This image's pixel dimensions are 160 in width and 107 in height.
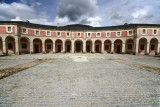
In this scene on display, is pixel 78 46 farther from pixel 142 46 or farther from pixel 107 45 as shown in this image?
pixel 142 46

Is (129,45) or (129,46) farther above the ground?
(129,45)

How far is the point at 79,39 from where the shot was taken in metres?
24.8

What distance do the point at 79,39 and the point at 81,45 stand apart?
2.96m

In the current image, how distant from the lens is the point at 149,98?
96.3 inches

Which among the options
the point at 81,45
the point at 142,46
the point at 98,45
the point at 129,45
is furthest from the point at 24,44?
the point at 142,46

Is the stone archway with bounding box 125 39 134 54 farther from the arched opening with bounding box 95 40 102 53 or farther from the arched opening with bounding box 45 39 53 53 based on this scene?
the arched opening with bounding box 45 39 53 53

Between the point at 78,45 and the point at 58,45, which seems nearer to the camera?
the point at 58,45

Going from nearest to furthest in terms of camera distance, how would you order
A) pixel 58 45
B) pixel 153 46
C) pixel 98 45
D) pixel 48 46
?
pixel 153 46, pixel 48 46, pixel 58 45, pixel 98 45

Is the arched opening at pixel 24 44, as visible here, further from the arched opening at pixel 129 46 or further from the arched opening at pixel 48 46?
the arched opening at pixel 129 46

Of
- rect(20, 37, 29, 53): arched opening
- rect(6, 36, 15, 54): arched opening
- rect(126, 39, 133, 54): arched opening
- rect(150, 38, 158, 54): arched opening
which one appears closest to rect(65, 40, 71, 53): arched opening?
rect(20, 37, 29, 53): arched opening

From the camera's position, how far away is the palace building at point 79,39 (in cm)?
1909

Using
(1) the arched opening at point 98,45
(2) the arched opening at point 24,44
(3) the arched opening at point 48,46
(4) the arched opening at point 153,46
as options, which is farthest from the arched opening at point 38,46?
(4) the arched opening at point 153,46

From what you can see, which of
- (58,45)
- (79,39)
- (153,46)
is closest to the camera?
(153,46)

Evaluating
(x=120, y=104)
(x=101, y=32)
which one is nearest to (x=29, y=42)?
(x=101, y=32)
